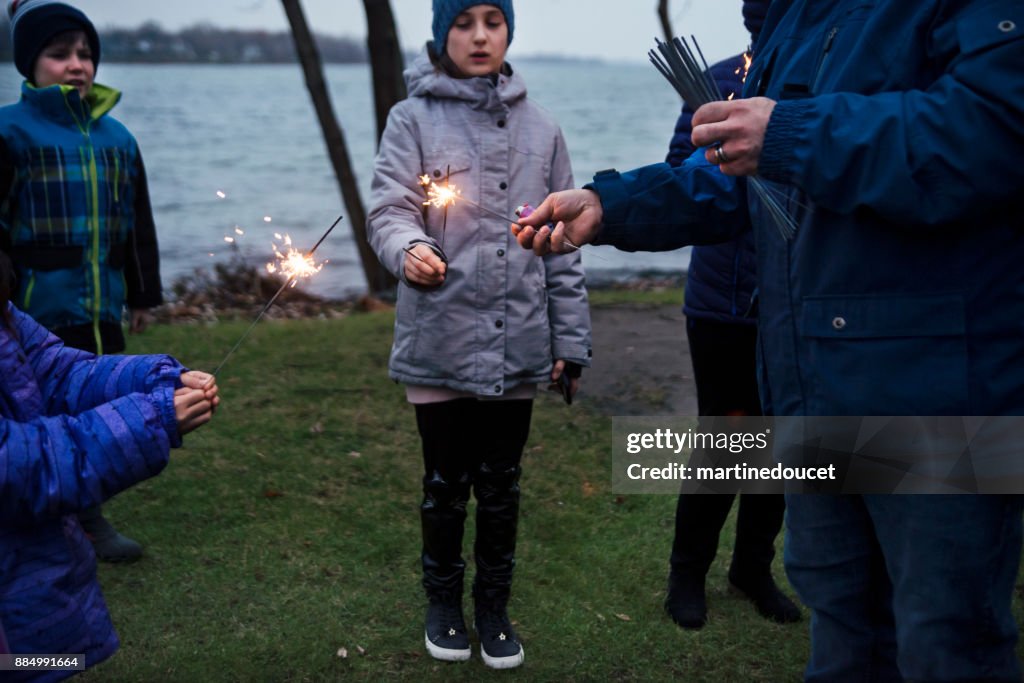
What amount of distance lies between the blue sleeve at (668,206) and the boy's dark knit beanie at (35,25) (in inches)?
110

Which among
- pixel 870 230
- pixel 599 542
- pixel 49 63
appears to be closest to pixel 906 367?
pixel 870 230

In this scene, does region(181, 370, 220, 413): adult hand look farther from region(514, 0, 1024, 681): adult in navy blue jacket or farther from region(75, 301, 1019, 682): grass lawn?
region(75, 301, 1019, 682): grass lawn

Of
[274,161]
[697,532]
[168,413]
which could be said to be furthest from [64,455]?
[274,161]

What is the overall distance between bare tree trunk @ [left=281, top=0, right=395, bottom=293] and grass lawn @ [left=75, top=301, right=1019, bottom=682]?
4.25m

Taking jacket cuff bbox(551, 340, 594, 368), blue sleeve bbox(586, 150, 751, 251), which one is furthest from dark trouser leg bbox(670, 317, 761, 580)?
blue sleeve bbox(586, 150, 751, 251)

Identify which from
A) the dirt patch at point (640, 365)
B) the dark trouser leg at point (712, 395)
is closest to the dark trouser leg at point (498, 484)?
the dark trouser leg at point (712, 395)

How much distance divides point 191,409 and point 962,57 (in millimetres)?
1902

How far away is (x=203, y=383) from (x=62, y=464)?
0.39 m

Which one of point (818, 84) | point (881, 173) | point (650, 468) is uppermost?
point (818, 84)

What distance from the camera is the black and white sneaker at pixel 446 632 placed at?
3.62m

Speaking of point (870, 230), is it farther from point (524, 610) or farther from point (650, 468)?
point (650, 468)

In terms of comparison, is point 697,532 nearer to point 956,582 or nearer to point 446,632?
point 446,632

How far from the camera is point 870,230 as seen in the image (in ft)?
6.86

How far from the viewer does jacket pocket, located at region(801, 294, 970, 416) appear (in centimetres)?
204
